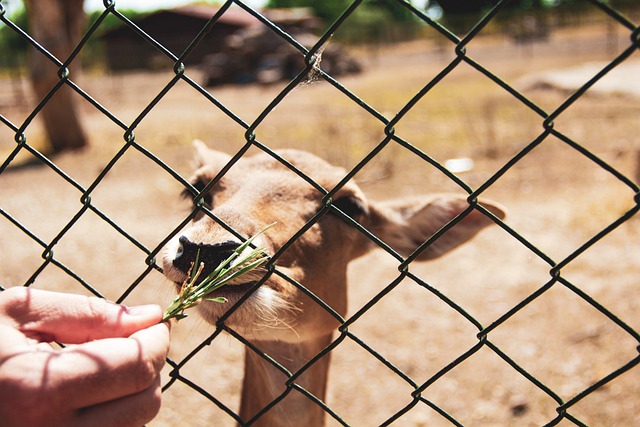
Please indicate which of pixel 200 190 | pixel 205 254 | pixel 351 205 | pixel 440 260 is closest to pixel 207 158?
pixel 200 190

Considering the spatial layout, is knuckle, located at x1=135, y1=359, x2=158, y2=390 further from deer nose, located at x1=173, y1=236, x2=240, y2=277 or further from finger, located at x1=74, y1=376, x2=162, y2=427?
deer nose, located at x1=173, y1=236, x2=240, y2=277

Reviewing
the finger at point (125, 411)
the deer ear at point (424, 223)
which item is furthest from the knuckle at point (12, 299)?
the deer ear at point (424, 223)

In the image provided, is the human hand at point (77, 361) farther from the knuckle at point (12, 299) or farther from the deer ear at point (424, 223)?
the deer ear at point (424, 223)

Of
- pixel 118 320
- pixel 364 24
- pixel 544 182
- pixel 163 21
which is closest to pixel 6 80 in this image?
pixel 163 21

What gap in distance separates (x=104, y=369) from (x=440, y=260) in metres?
6.32

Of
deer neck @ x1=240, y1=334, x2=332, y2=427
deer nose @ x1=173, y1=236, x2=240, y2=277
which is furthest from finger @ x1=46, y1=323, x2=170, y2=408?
deer neck @ x1=240, y1=334, x2=332, y2=427

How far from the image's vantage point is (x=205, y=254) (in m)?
2.10

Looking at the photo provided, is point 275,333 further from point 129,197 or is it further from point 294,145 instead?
point 294,145

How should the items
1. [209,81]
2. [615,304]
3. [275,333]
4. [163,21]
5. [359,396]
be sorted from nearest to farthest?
1. [275,333]
2. [359,396]
3. [615,304]
4. [209,81]
5. [163,21]

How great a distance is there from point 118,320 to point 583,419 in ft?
13.1

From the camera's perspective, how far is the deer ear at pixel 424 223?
11.0 ft

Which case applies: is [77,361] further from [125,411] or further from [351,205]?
[351,205]

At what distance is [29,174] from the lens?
11.7 meters

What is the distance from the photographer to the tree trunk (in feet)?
38.8
